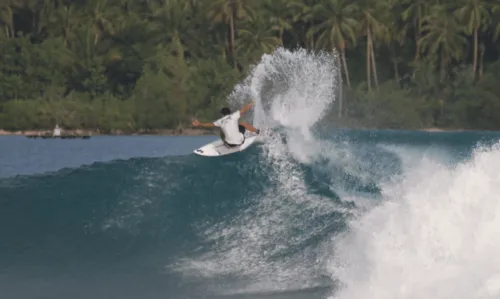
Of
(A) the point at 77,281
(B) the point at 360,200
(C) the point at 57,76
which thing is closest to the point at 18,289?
(A) the point at 77,281

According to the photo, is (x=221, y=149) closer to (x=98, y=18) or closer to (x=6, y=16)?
(x=98, y=18)

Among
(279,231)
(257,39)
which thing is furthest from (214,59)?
(279,231)

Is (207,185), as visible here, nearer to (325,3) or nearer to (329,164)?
(329,164)

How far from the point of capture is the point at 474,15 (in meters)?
83.1

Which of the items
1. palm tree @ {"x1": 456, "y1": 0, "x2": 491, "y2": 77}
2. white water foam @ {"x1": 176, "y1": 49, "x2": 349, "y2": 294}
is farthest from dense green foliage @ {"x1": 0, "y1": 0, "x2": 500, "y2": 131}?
white water foam @ {"x1": 176, "y1": 49, "x2": 349, "y2": 294}

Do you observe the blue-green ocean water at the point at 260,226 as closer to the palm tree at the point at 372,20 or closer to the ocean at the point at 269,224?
the ocean at the point at 269,224

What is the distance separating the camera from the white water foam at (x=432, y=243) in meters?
14.6

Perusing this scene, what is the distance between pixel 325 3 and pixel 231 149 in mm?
59229

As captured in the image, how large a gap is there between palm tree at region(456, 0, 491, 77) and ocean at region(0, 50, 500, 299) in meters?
58.2

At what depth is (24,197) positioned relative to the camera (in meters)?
23.6

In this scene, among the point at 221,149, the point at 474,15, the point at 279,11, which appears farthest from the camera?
the point at 279,11

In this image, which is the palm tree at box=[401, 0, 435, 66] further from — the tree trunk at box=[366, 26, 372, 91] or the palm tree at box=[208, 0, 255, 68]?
the palm tree at box=[208, 0, 255, 68]

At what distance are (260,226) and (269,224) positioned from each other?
171 millimetres

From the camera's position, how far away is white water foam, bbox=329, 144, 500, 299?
14570 millimetres
